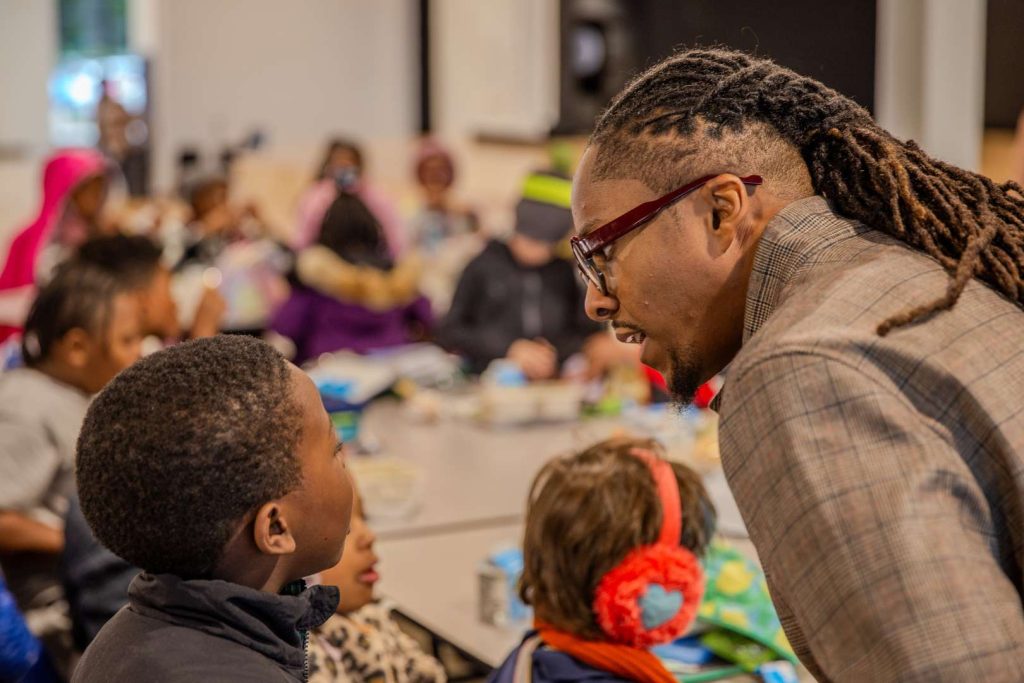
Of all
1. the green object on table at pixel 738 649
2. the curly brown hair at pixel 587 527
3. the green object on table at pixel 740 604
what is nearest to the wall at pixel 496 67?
the green object on table at pixel 740 604

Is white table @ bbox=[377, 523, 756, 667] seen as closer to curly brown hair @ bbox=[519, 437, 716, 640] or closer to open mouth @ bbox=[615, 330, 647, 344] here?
curly brown hair @ bbox=[519, 437, 716, 640]

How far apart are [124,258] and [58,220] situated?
2.87 meters

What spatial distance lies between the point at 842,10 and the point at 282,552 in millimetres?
4379

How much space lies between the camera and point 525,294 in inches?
189

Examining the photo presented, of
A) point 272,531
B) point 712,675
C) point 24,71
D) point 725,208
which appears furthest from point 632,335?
point 24,71

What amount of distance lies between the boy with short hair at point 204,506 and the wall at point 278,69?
9.87m

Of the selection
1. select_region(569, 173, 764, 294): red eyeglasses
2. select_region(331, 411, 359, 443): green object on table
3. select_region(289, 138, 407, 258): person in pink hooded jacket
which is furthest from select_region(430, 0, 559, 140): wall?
select_region(569, 173, 764, 294): red eyeglasses

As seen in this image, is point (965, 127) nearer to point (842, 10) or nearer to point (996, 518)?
point (842, 10)

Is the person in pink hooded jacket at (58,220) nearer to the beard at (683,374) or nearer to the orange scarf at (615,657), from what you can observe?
the orange scarf at (615,657)

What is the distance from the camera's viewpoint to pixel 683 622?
1825 mm

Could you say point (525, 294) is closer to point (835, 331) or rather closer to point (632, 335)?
point (632, 335)

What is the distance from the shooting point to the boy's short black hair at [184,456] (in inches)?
50.7

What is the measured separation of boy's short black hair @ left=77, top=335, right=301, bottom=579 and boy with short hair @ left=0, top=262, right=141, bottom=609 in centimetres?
133

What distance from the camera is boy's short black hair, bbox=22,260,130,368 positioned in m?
2.72
